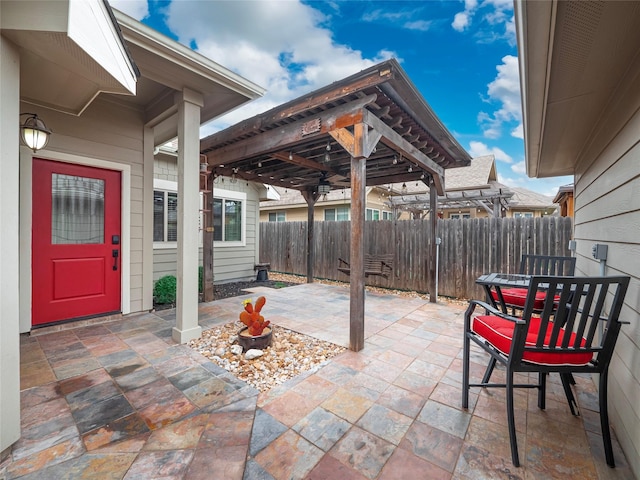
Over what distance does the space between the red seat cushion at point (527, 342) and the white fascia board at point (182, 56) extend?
320 centimetres

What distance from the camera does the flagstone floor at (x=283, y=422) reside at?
1.38 meters

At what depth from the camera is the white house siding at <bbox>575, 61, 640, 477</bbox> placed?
4.80 ft

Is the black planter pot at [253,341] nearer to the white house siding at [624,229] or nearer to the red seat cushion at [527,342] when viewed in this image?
the red seat cushion at [527,342]

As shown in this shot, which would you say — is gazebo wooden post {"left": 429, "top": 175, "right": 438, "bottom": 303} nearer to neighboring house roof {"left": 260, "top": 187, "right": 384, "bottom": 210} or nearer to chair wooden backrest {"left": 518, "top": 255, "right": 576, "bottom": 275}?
chair wooden backrest {"left": 518, "top": 255, "right": 576, "bottom": 275}

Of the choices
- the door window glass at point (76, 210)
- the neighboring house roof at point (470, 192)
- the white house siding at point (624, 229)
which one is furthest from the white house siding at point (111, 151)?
the neighboring house roof at point (470, 192)

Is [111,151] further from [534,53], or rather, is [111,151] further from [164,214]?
[534,53]

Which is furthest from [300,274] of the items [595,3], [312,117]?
[595,3]

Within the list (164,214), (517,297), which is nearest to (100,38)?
(517,297)

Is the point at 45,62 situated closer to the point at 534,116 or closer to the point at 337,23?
the point at 534,116

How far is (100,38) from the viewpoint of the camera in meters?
1.73

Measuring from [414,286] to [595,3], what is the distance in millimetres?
5454

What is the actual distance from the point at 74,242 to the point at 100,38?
260 cm

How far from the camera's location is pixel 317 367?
2.45 metres

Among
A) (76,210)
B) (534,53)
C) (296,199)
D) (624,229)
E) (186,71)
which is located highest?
(296,199)
